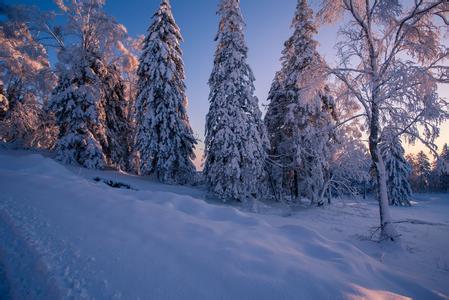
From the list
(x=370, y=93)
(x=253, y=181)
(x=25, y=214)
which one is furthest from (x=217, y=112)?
(x=25, y=214)

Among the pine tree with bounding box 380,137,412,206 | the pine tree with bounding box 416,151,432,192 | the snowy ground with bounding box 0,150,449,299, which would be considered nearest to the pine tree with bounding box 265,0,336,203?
the snowy ground with bounding box 0,150,449,299

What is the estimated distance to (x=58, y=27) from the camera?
14836mm

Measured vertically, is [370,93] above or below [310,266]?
above

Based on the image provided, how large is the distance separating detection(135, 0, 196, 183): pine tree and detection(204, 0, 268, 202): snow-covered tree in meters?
3.01

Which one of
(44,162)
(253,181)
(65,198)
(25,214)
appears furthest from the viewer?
(253,181)

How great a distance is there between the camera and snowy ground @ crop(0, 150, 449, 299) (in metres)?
2.61

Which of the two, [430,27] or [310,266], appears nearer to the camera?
[310,266]

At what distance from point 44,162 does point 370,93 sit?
11.8 meters

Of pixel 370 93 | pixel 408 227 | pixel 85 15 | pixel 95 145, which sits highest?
pixel 85 15

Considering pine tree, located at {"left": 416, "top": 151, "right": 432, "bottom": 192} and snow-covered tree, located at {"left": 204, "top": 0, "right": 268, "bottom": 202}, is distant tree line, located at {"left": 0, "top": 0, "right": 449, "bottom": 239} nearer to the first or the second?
snow-covered tree, located at {"left": 204, "top": 0, "right": 268, "bottom": 202}

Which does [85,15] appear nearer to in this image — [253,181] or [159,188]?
[159,188]

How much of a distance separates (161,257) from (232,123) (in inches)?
384

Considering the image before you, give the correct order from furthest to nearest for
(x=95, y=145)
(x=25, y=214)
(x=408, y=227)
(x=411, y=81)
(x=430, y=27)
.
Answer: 1. (x=95, y=145)
2. (x=408, y=227)
3. (x=430, y=27)
4. (x=411, y=81)
5. (x=25, y=214)

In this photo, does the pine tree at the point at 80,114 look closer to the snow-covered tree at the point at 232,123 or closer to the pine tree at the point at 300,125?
the snow-covered tree at the point at 232,123
